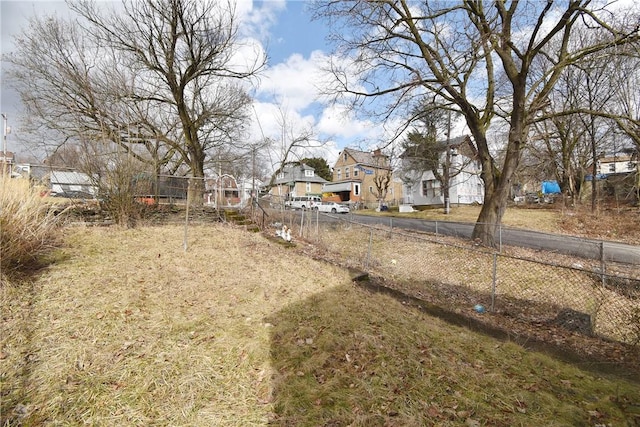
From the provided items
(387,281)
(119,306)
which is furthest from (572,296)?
(119,306)

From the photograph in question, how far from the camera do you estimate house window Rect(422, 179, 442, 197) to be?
31656mm

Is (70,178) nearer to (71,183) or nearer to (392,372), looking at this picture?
(71,183)

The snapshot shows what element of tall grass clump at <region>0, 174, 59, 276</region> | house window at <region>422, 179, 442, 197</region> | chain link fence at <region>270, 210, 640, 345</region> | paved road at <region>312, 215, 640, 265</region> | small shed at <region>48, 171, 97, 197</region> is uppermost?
house window at <region>422, 179, 442, 197</region>

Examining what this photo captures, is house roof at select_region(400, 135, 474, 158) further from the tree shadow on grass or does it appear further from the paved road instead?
the tree shadow on grass

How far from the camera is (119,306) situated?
376 cm

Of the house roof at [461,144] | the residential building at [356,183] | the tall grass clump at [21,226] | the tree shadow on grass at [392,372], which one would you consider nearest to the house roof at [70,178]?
the tall grass clump at [21,226]

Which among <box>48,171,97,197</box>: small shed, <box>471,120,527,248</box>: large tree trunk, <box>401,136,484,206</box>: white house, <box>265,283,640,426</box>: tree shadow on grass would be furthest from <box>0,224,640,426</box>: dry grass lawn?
<box>401,136,484,206</box>: white house

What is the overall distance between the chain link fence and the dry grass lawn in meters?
1.90

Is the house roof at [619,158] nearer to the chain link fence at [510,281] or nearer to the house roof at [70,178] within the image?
the chain link fence at [510,281]

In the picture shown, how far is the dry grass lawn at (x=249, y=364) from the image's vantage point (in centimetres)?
234

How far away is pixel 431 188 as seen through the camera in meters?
32.7

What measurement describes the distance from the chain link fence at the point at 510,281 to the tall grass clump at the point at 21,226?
640cm

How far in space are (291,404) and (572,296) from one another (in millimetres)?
6972

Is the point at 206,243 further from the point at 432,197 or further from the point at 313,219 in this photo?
the point at 432,197
